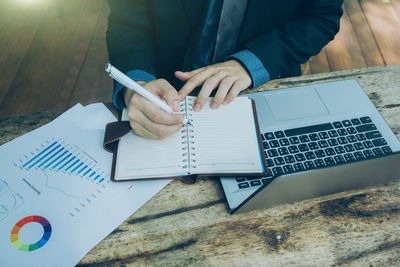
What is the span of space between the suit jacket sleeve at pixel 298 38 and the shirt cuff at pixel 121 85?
0.32m

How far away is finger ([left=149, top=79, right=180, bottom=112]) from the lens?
65cm

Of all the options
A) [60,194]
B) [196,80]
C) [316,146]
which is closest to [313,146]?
[316,146]

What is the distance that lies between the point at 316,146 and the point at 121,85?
53 centimetres

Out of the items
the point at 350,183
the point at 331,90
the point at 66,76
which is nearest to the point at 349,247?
the point at 350,183

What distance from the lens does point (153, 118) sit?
2.01ft

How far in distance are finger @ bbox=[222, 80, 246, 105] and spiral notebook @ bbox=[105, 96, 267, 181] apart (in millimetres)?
36

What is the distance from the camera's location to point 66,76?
1.92 m

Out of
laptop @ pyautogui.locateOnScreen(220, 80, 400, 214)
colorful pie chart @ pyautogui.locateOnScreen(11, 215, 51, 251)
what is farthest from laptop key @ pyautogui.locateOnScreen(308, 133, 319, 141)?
colorful pie chart @ pyautogui.locateOnScreen(11, 215, 51, 251)

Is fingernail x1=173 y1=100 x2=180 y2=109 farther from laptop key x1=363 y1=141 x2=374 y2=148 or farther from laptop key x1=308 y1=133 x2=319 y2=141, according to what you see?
laptop key x1=363 y1=141 x2=374 y2=148

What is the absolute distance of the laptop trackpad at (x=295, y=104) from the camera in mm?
727

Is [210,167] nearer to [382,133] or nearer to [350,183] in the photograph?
[350,183]

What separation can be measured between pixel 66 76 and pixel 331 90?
179cm

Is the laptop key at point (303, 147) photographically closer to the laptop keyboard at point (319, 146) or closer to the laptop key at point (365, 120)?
the laptop keyboard at point (319, 146)

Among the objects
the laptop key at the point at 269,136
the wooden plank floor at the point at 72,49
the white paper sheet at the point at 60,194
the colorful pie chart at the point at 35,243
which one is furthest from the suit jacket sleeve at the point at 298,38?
the wooden plank floor at the point at 72,49
